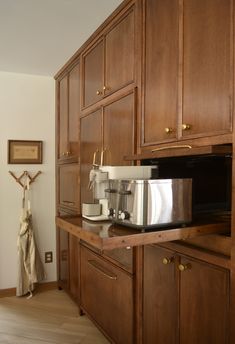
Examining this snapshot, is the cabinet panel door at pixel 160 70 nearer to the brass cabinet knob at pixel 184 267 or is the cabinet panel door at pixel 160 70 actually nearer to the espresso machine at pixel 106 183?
the espresso machine at pixel 106 183

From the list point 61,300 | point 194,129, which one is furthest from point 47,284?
point 194,129

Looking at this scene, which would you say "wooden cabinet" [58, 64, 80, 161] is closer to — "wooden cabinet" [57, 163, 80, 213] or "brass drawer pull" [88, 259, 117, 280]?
"wooden cabinet" [57, 163, 80, 213]

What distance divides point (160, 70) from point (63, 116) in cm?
168

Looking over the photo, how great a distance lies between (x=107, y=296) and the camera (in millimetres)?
2035

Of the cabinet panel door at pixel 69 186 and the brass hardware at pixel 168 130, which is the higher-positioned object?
the brass hardware at pixel 168 130

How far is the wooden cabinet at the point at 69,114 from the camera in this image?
2.63m

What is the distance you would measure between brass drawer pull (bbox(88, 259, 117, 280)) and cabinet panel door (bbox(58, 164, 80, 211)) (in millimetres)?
509

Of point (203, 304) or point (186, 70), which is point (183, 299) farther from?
point (186, 70)

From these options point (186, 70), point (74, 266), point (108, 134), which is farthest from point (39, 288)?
point (186, 70)

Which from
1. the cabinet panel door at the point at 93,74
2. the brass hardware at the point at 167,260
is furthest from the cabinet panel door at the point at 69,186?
the brass hardware at the point at 167,260

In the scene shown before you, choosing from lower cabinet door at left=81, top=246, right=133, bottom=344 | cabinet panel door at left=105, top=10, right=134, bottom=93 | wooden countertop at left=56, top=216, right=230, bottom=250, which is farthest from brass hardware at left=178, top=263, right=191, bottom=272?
cabinet panel door at left=105, top=10, right=134, bottom=93

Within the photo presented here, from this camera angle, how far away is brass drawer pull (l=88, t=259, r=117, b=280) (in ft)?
6.37

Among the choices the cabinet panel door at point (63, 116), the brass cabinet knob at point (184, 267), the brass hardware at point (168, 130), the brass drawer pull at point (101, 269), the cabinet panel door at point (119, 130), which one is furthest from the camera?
the cabinet panel door at point (63, 116)

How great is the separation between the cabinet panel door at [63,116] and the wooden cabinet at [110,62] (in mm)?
543
